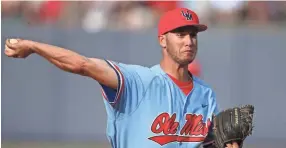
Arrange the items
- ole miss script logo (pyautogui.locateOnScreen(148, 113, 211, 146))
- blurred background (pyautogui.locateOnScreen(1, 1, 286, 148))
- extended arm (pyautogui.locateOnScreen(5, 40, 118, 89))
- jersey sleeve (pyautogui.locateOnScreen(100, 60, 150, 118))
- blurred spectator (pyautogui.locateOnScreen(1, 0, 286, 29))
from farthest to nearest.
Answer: blurred background (pyautogui.locateOnScreen(1, 1, 286, 148)), blurred spectator (pyautogui.locateOnScreen(1, 0, 286, 29)), ole miss script logo (pyautogui.locateOnScreen(148, 113, 211, 146)), jersey sleeve (pyautogui.locateOnScreen(100, 60, 150, 118)), extended arm (pyautogui.locateOnScreen(5, 40, 118, 89))

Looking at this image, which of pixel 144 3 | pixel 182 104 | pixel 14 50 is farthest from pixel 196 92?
pixel 144 3

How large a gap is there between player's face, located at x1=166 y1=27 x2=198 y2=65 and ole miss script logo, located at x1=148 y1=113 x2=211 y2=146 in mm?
396

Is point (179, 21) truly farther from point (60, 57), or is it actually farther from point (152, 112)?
point (60, 57)

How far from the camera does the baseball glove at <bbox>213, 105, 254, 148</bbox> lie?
204 inches

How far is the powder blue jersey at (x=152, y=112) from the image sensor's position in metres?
5.22

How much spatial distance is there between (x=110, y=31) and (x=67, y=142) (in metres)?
1.83

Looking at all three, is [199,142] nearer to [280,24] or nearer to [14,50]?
[14,50]

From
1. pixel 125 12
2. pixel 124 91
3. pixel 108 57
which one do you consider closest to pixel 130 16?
pixel 125 12

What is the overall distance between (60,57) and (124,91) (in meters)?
0.60

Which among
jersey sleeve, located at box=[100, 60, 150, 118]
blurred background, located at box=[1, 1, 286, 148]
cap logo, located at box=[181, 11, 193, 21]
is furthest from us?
blurred background, located at box=[1, 1, 286, 148]

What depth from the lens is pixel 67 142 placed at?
1254cm

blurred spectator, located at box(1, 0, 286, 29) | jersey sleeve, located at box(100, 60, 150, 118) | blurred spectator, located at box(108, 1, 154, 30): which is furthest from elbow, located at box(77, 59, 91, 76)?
blurred spectator, located at box(108, 1, 154, 30)

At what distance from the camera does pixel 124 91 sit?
518 cm

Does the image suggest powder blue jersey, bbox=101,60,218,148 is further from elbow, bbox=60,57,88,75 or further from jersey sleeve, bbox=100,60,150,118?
elbow, bbox=60,57,88,75
